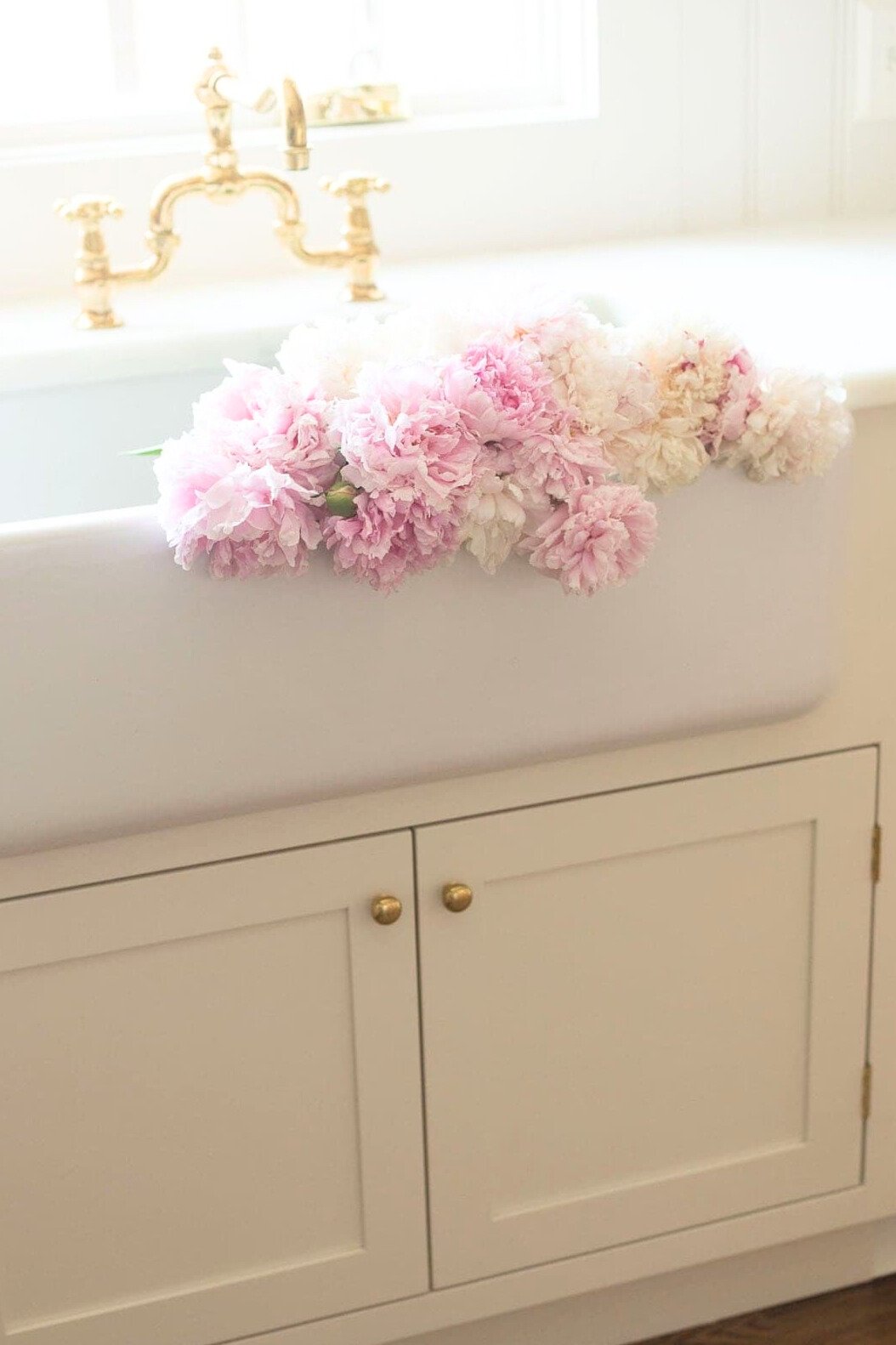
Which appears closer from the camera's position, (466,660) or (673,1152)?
(466,660)

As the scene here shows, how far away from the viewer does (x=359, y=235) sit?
1.62 meters

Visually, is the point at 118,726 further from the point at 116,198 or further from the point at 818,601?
the point at 116,198

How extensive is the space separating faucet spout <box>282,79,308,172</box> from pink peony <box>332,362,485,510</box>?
0.56 metres

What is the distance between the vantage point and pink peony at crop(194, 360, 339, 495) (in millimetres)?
1065

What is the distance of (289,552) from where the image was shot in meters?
1.07

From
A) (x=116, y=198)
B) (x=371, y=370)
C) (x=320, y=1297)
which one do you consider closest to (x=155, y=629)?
(x=371, y=370)

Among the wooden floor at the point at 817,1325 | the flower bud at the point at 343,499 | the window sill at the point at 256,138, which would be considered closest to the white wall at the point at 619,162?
the window sill at the point at 256,138

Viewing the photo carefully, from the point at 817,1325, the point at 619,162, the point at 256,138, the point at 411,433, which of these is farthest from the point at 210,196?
the point at 817,1325

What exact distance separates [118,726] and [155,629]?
0.24 ft

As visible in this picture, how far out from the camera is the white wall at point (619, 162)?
1.75 meters

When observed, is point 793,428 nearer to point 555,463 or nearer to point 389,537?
point 555,463

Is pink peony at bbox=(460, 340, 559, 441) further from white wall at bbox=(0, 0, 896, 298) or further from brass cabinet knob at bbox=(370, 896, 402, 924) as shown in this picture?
white wall at bbox=(0, 0, 896, 298)

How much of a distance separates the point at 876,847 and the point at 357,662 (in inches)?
20.7

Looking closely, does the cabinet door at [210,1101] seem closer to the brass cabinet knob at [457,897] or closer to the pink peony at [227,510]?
the brass cabinet knob at [457,897]
